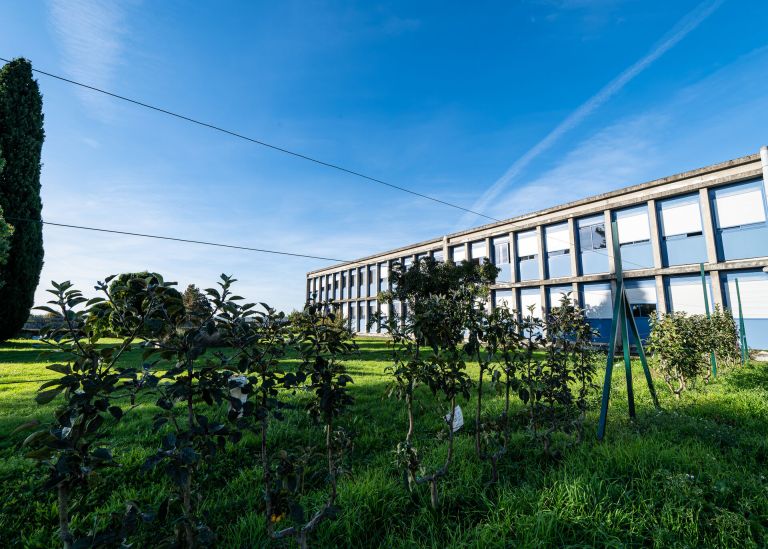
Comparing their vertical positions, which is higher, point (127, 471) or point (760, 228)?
point (760, 228)

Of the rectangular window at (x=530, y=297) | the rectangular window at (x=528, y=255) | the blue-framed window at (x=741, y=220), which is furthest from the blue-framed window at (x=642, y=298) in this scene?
the rectangular window at (x=528, y=255)

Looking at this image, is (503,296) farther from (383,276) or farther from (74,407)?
(74,407)

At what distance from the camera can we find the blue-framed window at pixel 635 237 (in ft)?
59.6

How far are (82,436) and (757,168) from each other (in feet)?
74.4

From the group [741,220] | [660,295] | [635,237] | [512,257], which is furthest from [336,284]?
[741,220]

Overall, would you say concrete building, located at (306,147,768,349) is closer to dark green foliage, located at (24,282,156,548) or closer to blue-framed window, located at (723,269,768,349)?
blue-framed window, located at (723,269,768,349)

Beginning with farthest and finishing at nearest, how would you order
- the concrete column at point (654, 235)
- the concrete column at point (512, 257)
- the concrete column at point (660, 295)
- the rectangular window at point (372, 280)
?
the rectangular window at point (372, 280), the concrete column at point (512, 257), the concrete column at point (654, 235), the concrete column at point (660, 295)

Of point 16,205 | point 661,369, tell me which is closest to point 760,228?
point 661,369

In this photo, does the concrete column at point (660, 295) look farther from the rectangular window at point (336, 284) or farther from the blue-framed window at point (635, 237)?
the rectangular window at point (336, 284)

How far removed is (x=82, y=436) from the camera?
163 cm

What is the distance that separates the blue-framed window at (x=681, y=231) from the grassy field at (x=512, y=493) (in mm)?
15673

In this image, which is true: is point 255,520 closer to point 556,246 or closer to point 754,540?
point 754,540

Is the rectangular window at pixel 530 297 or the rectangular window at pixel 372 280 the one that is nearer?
the rectangular window at pixel 530 297

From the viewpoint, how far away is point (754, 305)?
48.9 feet
